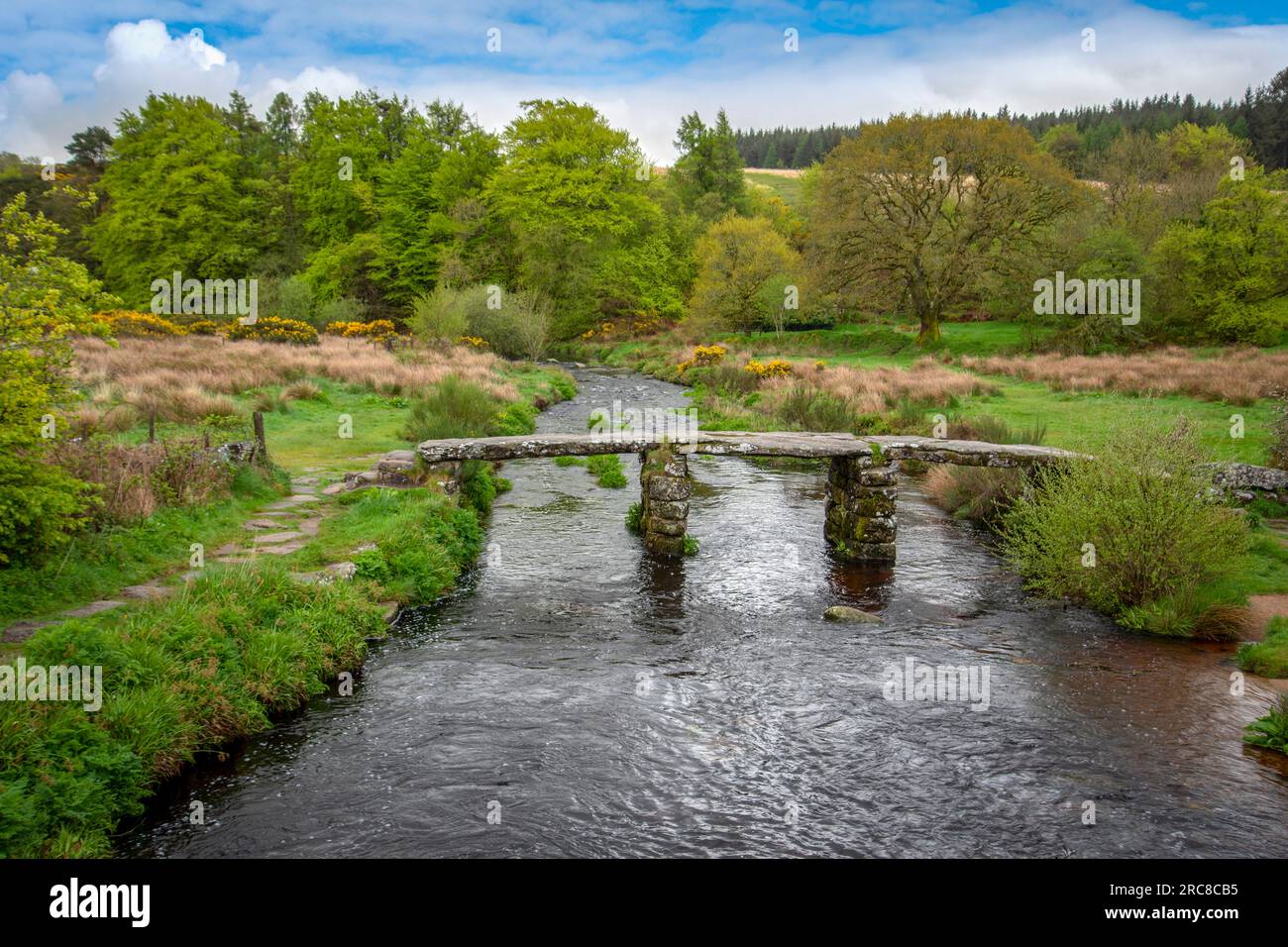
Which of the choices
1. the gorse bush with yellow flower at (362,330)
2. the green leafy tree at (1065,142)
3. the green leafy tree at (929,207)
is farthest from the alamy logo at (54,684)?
the green leafy tree at (1065,142)

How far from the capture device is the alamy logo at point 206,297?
131 ft

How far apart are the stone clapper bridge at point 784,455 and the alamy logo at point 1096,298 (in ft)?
88.6

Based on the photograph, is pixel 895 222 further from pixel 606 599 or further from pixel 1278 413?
pixel 606 599

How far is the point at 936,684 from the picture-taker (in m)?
7.84

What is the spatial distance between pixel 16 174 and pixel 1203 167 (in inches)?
3020

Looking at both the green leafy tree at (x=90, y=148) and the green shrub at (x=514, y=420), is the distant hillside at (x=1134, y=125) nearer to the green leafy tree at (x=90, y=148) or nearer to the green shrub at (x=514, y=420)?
the green shrub at (x=514, y=420)

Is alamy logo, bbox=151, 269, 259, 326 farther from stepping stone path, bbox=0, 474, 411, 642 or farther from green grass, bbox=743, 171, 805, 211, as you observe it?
green grass, bbox=743, 171, 805, 211

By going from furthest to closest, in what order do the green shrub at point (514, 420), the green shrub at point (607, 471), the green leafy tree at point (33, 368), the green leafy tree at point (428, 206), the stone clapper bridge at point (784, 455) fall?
1. the green leafy tree at point (428, 206)
2. the green shrub at point (514, 420)
3. the green shrub at point (607, 471)
4. the stone clapper bridge at point (784, 455)
5. the green leafy tree at point (33, 368)

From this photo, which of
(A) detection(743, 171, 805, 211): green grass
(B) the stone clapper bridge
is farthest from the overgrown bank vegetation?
(A) detection(743, 171, 805, 211): green grass

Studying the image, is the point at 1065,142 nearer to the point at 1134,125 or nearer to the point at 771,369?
the point at 1134,125

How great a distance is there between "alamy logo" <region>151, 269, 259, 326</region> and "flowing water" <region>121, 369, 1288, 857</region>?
34.0m

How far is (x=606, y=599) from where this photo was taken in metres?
10.1

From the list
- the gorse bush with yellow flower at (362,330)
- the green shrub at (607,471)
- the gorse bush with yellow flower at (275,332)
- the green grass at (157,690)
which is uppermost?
the gorse bush with yellow flower at (362,330)

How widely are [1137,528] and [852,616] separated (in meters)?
3.51
